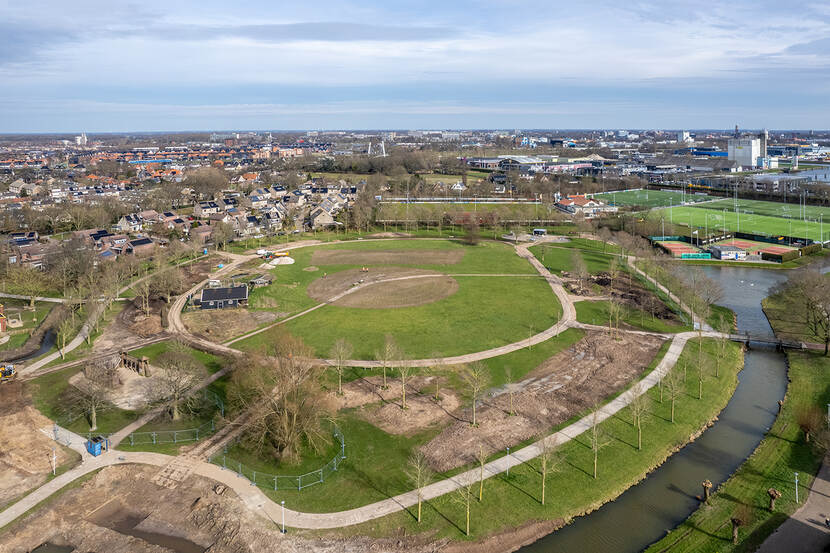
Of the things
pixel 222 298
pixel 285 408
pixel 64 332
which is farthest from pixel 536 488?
pixel 64 332

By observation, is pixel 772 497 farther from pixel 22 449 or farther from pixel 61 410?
pixel 61 410

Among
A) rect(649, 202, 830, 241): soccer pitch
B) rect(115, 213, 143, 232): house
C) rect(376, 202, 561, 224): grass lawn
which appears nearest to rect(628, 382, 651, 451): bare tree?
rect(376, 202, 561, 224): grass lawn

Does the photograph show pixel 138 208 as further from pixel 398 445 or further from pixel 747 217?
pixel 747 217

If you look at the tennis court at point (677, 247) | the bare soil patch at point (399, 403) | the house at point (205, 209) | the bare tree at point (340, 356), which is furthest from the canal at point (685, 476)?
the house at point (205, 209)

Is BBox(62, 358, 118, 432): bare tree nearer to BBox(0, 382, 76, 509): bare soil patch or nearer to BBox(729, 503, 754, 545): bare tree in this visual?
BBox(0, 382, 76, 509): bare soil patch

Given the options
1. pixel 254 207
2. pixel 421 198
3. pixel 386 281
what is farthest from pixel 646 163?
pixel 386 281
